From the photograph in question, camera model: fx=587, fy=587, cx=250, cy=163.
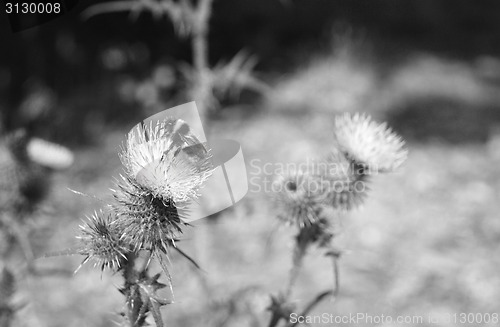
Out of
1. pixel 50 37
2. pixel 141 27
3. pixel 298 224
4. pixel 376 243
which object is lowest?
pixel 298 224

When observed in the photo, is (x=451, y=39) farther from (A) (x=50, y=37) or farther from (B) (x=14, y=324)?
(B) (x=14, y=324)

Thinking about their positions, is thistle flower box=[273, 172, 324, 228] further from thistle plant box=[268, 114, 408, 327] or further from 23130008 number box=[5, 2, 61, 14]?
23130008 number box=[5, 2, 61, 14]

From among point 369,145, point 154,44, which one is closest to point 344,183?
point 369,145

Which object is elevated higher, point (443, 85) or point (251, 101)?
point (443, 85)

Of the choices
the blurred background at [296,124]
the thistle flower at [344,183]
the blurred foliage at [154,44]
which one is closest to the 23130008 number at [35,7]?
the blurred background at [296,124]

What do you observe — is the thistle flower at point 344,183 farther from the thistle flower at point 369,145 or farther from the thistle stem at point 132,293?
the thistle stem at point 132,293

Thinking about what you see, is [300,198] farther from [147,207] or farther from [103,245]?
[103,245]

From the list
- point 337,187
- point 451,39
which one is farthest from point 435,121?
point 337,187
